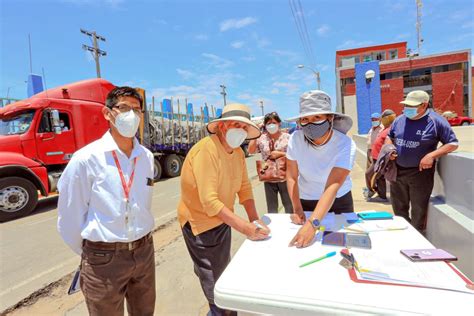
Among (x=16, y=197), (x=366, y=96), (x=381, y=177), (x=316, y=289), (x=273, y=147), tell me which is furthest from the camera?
(x=366, y=96)

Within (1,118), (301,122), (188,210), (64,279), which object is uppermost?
(1,118)

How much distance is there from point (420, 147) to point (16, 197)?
7240mm

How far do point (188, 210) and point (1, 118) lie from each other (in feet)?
23.5

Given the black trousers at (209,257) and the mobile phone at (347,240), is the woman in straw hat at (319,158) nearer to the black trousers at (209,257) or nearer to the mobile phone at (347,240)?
the mobile phone at (347,240)

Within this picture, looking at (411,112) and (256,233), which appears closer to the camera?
(256,233)

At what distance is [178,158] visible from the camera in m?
11.9

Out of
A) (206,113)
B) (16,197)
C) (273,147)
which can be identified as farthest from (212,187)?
(206,113)

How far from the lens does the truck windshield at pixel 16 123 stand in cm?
647

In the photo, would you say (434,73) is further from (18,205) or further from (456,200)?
(18,205)

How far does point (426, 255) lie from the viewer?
1.29 m

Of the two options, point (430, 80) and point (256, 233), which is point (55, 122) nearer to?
point (256, 233)

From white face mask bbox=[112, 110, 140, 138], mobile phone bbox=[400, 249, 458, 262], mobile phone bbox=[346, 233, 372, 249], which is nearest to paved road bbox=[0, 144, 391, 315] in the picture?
mobile phone bbox=[346, 233, 372, 249]

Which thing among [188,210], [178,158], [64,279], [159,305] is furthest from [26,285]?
[178,158]

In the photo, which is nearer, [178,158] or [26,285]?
[26,285]
